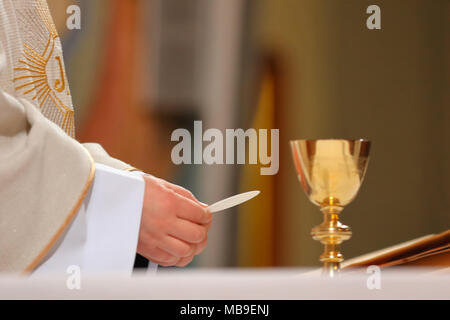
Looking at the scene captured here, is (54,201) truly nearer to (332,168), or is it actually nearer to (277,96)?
(332,168)

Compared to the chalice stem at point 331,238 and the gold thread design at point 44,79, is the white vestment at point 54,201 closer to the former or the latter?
the gold thread design at point 44,79

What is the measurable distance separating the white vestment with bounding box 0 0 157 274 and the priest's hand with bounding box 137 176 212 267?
19mm

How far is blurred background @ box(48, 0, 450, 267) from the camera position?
319 centimetres

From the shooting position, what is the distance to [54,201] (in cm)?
86

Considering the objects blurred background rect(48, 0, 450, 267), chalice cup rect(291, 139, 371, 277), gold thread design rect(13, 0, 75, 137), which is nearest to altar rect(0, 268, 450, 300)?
chalice cup rect(291, 139, 371, 277)

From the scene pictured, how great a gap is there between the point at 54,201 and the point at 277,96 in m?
2.63

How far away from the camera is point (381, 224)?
3.27 m

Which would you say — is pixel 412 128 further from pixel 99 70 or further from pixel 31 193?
pixel 31 193

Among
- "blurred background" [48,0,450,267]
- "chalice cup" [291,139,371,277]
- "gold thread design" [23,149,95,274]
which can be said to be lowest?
"gold thread design" [23,149,95,274]

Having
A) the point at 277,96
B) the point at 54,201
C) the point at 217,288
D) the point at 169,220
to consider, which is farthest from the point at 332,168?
the point at 277,96

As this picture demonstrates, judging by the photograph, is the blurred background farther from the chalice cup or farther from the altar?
the altar
